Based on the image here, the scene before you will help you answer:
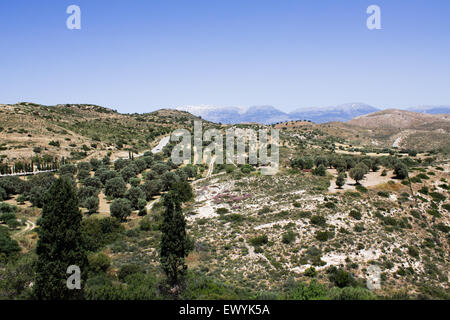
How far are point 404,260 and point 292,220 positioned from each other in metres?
12.1

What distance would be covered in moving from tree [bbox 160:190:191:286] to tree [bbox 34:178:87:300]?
5.48 meters

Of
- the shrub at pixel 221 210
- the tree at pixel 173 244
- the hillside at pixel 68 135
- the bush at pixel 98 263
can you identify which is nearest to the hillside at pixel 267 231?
the bush at pixel 98 263

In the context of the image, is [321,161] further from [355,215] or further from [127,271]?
[127,271]

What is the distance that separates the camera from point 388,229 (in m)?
33.7

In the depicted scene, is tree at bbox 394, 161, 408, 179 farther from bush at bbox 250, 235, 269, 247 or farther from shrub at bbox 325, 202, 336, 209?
bush at bbox 250, 235, 269, 247

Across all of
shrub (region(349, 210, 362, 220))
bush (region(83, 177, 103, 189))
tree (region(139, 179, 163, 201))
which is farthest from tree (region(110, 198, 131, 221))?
shrub (region(349, 210, 362, 220))

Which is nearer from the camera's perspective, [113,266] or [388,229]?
[113,266]

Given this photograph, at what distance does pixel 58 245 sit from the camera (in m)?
18.3

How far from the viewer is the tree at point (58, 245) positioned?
1733 cm

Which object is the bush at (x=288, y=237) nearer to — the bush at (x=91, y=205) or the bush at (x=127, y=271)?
the bush at (x=127, y=271)

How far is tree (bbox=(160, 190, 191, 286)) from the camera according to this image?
21.0m

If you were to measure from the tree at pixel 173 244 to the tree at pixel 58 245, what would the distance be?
18.0 feet
